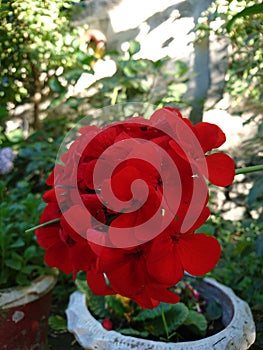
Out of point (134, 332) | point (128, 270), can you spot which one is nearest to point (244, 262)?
point (134, 332)

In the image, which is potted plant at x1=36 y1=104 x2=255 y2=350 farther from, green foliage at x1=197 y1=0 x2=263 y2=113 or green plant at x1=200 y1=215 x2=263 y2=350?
green plant at x1=200 y1=215 x2=263 y2=350

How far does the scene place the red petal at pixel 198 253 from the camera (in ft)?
2.12

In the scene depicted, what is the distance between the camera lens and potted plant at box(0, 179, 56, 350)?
1.17m

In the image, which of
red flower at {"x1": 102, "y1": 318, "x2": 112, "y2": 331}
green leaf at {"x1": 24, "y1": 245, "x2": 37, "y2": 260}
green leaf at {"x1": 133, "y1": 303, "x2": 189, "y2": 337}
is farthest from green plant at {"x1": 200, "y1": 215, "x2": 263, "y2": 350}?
green leaf at {"x1": 24, "y1": 245, "x2": 37, "y2": 260}

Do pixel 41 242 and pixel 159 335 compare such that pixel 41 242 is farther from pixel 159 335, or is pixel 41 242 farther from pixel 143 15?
pixel 143 15

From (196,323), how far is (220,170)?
58 centimetres

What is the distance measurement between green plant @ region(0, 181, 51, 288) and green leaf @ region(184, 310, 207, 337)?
38 centimetres

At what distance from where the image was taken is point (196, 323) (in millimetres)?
1116

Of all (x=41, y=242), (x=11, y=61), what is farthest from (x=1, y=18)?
(x=41, y=242)

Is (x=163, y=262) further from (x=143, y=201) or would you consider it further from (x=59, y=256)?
(x=59, y=256)

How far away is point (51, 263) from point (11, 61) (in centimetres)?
65

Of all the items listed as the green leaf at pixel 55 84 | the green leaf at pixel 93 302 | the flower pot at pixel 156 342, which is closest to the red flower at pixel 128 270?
the flower pot at pixel 156 342

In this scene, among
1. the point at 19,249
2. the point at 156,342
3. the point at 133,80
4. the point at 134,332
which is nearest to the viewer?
the point at 156,342

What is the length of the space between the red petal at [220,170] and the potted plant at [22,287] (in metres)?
0.67
